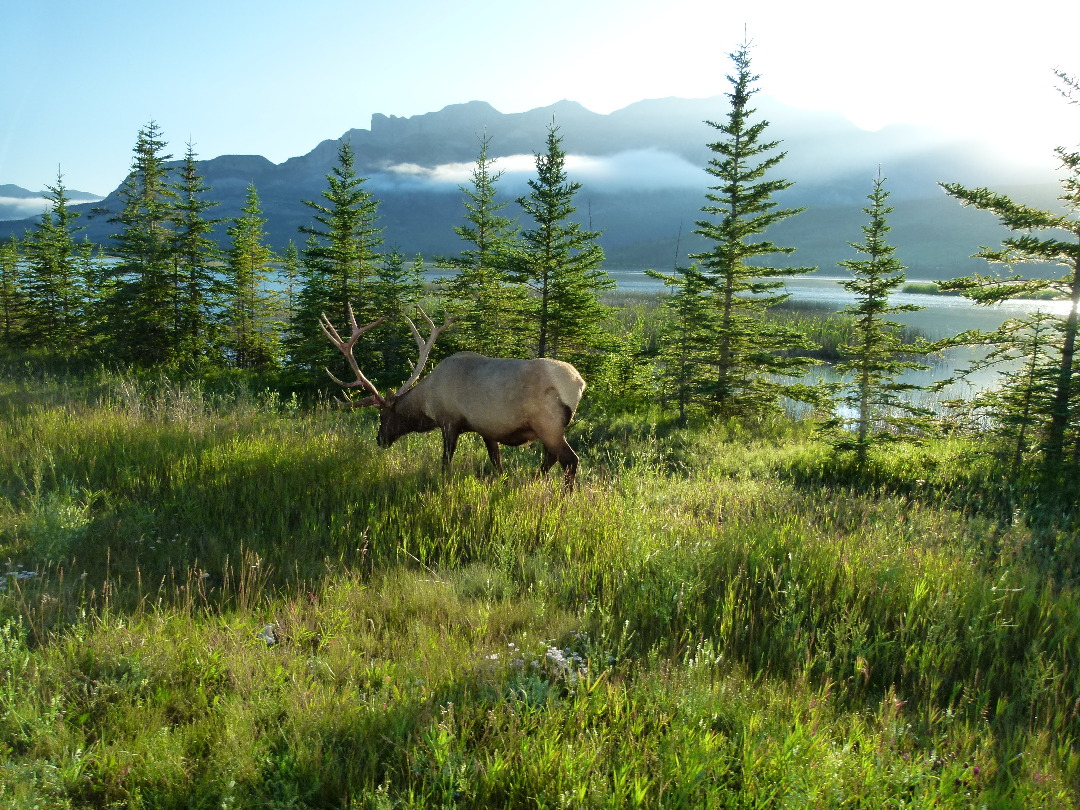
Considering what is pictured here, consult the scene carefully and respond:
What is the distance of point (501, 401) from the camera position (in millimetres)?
6734

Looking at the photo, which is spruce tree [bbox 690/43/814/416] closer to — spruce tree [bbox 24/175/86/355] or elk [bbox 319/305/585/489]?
elk [bbox 319/305/585/489]

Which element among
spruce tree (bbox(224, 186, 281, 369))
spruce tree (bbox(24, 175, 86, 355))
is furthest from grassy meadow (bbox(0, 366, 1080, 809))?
spruce tree (bbox(24, 175, 86, 355))

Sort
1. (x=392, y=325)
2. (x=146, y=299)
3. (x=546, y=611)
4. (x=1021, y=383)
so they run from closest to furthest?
(x=546, y=611) < (x=1021, y=383) < (x=392, y=325) < (x=146, y=299)

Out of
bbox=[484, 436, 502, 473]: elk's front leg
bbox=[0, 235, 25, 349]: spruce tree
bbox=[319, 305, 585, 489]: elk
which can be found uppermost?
bbox=[0, 235, 25, 349]: spruce tree

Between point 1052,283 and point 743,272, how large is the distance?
15.8ft

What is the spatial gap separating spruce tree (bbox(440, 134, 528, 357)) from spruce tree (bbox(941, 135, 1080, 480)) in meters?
7.80

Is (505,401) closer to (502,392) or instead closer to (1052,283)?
(502,392)

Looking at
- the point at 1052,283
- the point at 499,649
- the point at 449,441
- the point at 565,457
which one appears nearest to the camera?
the point at 499,649

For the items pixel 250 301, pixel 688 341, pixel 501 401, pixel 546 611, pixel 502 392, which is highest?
pixel 250 301

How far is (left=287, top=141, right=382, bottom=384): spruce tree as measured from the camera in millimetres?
14625

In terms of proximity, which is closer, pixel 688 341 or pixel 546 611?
pixel 546 611

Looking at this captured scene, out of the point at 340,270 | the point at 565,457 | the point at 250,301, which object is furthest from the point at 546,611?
the point at 250,301

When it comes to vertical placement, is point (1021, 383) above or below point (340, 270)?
below

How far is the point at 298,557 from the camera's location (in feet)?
14.4
